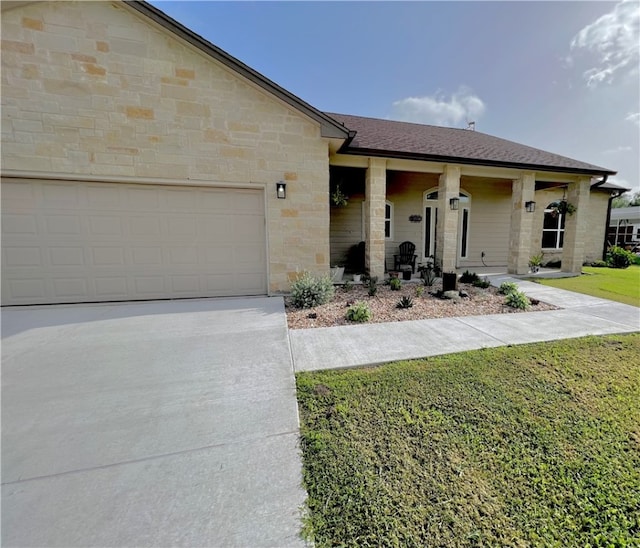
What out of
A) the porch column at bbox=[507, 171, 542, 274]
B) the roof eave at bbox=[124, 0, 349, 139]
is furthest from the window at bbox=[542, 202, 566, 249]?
the roof eave at bbox=[124, 0, 349, 139]

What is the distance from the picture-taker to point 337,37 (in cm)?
984

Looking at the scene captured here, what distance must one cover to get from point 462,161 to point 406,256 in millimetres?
3283

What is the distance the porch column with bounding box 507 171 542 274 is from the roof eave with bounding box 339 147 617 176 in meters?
0.47

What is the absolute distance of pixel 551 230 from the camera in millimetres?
11953

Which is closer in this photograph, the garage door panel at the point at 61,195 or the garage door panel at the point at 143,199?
the garage door panel at the point at 61,195

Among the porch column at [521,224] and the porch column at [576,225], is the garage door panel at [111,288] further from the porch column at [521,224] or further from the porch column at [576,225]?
the porch column at [576,225]

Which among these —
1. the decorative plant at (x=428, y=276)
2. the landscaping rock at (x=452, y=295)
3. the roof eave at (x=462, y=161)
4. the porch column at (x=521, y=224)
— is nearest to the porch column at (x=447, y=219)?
the roof eave at (x=462, y=161)

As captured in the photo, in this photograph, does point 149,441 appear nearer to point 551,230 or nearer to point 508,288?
point 508,288

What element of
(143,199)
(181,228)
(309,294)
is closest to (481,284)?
(309,294)

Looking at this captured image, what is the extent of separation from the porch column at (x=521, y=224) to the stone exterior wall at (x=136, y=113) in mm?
6845

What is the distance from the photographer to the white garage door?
5.43m

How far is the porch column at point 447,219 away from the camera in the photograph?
8070mm

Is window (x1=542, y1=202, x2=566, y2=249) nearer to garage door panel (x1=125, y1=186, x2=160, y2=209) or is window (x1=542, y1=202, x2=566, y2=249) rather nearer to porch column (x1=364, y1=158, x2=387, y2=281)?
porch column (x1=364, y1=158, x2=387, y2=281)

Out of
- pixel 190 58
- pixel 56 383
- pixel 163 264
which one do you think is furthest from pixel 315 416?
pixel 190 58
